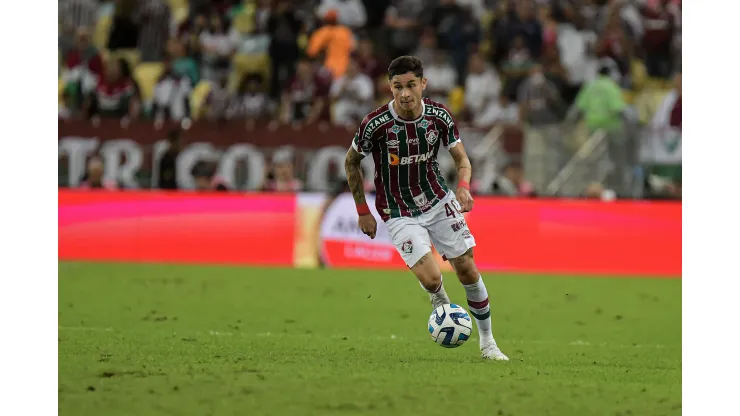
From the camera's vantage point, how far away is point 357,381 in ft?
29.5

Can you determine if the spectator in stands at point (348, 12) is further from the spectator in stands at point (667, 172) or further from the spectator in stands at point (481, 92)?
the spectator in stands at point (667, 172)

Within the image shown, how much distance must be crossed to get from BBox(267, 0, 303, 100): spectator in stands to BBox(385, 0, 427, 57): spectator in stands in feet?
6.90

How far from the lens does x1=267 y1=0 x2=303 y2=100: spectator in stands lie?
81.9 feet

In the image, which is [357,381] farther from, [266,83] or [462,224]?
[266,83]

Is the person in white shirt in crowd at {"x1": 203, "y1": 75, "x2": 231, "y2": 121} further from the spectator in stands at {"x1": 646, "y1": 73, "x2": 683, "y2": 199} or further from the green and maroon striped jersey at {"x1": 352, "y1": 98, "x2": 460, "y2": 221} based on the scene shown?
the green and maroon striped jersey at {"x1": 352, "y1": 98, "x2": 460, "y2": 221}

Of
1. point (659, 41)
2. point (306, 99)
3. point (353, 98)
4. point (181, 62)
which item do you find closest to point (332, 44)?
point (306, 99)

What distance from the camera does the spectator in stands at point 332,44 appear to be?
82.2ft

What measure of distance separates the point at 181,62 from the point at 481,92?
6522mm

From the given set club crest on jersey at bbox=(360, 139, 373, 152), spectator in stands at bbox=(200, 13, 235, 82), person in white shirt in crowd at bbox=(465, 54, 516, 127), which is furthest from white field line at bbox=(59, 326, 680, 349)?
spectator in stands at bbox=(200, 13, 235, 82)

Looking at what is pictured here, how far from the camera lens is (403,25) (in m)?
25.8

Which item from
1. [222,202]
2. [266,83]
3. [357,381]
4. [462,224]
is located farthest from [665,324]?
[266,83]

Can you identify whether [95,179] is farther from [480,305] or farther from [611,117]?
[480,305]

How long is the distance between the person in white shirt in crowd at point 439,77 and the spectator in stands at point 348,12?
8.42 ft

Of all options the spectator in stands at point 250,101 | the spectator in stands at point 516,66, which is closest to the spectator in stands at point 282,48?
the spectator in stands at point 250,101
